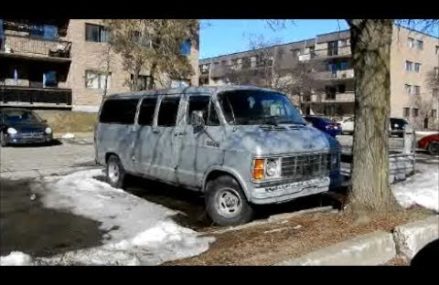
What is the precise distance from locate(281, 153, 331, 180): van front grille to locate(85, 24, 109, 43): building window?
1102 inches

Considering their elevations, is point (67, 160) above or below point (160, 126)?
below

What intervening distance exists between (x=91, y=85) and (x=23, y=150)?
16.0 metres

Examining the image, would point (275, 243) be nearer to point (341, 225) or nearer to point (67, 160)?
point (341, 225)

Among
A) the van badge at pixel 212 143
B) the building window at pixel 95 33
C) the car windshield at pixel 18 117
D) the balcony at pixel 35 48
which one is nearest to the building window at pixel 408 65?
the building window at pixel 95 33

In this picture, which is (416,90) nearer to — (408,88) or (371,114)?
(408,88)

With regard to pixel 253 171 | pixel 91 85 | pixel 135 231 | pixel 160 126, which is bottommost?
pixel 135 231

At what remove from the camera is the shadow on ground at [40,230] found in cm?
590

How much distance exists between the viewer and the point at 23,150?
17.9m

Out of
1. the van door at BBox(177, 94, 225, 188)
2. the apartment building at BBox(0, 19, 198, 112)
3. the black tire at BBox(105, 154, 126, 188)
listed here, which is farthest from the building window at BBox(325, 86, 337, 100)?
the van door at BBox(177, 94, 225, 188)

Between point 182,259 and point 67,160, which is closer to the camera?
point 182,259

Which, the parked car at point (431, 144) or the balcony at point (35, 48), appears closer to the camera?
the parked car at point (431, 144)

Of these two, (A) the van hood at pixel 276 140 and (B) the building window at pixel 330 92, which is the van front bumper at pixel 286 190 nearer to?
(A) the van hood at pixel 276 140

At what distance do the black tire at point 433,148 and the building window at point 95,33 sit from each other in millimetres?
22161
